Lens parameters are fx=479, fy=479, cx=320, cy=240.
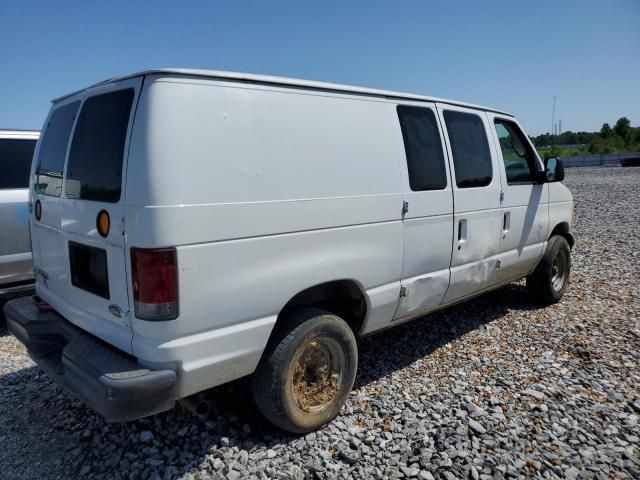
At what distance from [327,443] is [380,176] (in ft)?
5.99

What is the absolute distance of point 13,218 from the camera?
5.06 m

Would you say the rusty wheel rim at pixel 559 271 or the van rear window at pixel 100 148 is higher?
the van rear window at pixel 100 148

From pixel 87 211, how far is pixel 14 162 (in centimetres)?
325

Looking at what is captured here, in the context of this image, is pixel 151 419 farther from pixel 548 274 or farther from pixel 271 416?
pixel 548 274

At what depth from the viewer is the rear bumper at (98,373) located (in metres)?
2.34

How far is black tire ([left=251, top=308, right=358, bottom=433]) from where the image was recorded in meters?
2.88

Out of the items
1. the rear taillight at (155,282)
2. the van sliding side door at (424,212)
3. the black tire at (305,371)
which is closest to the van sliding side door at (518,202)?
the van sliding side door at (424,212)

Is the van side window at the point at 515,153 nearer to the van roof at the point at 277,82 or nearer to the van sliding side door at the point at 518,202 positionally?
the van sliding side door at the point at 518,202

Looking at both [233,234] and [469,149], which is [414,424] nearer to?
[233,234]

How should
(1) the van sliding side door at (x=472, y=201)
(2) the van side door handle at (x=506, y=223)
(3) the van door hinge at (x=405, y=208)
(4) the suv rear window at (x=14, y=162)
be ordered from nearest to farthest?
1. (3) the van door hinge at (x=405, y=208)
2. (1) the van sliding side door at (x=472, y=201)
3. (2) the van side door handle at (x=506, y=223)
4. (4) the suv rear window at (x=14, y=162)

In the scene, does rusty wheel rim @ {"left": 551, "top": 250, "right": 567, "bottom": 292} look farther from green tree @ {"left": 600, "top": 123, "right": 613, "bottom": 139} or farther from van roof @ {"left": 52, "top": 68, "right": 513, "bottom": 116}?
green tree @ {"left": 600, "top": 123, "right": 613, "bottom": 139}

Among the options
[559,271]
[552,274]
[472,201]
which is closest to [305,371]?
[472,201]

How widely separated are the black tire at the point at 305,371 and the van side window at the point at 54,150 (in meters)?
1.73

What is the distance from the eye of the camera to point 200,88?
2.53 m
